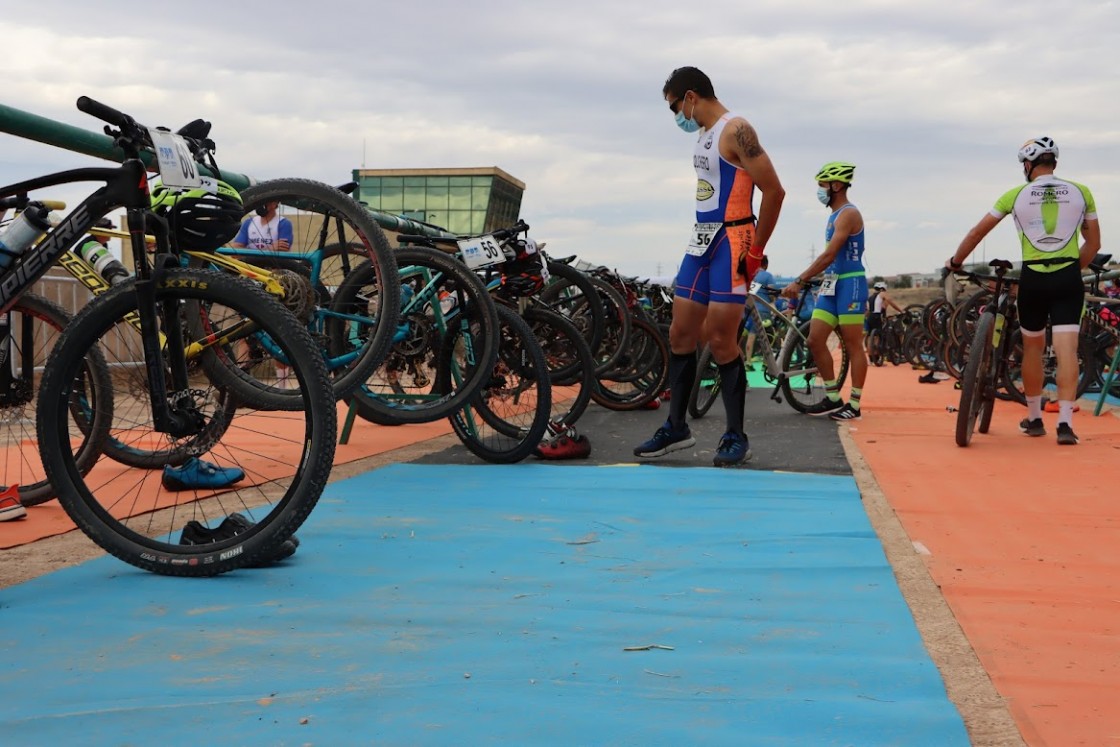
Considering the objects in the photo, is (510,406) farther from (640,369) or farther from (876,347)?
(876,347)

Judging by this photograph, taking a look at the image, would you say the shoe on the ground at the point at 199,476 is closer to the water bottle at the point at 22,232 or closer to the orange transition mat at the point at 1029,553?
the water bottle at the point at 22,232

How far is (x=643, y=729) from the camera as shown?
1891 mm

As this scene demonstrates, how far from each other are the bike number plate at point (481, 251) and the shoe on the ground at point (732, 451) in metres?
1.47

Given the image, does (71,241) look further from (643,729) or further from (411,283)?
(411,283)

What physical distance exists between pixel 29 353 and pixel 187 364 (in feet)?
3.33

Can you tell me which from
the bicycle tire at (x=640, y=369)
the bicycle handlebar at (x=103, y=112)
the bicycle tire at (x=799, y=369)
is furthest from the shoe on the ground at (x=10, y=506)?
the bicycle tire at (x=799, y=369)

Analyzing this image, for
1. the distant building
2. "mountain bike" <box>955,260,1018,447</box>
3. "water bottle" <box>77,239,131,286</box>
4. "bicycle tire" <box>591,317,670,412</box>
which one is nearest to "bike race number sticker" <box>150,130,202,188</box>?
"water bottle" <box>77,239,131,286</box>

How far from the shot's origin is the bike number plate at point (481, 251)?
5.53 metres

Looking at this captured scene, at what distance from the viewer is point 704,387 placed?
8.60 m

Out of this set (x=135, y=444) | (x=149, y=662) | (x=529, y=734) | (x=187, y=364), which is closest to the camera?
(x=529, y=734)

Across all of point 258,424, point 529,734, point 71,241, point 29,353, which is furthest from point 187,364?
point 258,424

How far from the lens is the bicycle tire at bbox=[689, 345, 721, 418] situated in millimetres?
7734

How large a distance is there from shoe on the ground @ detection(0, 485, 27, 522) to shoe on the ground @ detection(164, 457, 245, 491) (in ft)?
1.75

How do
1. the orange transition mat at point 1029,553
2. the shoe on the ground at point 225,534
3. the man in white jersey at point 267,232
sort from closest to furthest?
the orange transition mat at point 1029,553
the shoe on the ground at point 225,534
the man in white jersey at point 267,232
